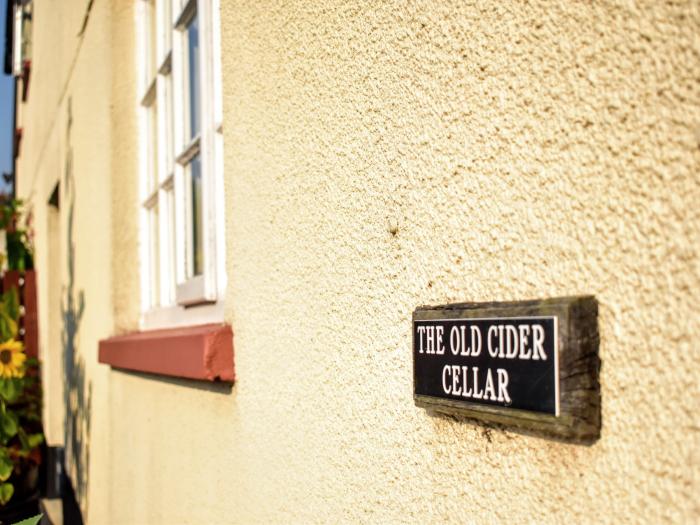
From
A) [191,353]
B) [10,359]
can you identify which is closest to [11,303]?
[10,359]

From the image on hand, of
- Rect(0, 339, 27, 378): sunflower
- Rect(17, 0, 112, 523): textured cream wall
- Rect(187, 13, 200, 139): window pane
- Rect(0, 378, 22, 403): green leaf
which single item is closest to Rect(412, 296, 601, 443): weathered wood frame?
Rect(187, 13, 200, 139): window pane

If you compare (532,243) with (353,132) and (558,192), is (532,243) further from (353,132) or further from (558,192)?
(353,132)

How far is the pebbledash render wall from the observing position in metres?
0.75

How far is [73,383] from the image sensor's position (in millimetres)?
5133

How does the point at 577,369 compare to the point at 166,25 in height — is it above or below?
below

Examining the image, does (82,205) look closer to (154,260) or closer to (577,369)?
(154,260)

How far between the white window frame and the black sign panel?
126 cm

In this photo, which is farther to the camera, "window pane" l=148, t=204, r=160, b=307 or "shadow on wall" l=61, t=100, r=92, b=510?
"shadow on wall" l=61, t=100, r=92, b=510

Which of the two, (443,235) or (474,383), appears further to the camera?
(443,235)

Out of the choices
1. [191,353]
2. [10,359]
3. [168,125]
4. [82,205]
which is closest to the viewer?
[191,353]

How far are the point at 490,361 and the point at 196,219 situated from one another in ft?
6.78

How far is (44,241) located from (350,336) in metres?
6.64

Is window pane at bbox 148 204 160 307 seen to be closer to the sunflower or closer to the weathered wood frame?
the sunflower

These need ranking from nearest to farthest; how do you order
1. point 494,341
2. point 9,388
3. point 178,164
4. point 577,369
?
point 577,369
point 494,341
point 178,164
point 9,388
